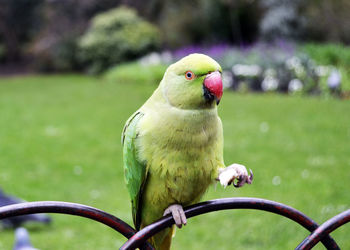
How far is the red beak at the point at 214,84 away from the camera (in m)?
1.29

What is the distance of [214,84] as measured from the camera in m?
1.29

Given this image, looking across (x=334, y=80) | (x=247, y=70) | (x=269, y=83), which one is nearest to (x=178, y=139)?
(x=334, y=80)

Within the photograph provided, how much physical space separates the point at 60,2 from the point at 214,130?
17.8 meters

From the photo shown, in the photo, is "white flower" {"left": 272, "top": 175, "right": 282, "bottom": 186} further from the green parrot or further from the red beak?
the red beak

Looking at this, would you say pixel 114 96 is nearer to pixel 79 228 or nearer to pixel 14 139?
pixel 14 139

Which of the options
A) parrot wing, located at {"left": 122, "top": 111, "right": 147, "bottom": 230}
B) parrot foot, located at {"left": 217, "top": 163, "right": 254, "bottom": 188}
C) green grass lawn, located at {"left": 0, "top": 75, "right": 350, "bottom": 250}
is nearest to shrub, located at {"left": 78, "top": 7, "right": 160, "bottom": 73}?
green grass lawn, located at {"left": 0, "top": 75, "right": 350, "bottom": 250}

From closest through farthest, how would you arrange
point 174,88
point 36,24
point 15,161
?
point 174,88 → point 15,161 → point 36,24

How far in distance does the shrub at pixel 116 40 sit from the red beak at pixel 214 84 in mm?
14574

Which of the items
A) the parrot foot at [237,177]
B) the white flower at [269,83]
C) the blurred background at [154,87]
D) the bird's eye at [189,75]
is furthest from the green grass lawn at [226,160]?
the bird's eye at [189,75]

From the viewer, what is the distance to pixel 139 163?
149 centimetres

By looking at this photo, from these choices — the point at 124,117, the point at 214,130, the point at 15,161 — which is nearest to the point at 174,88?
the point at 214,130

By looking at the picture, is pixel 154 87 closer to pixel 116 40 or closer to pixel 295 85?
pixel 295 85

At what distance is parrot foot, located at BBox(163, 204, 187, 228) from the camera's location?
1.24 meters

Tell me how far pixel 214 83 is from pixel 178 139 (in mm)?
228
